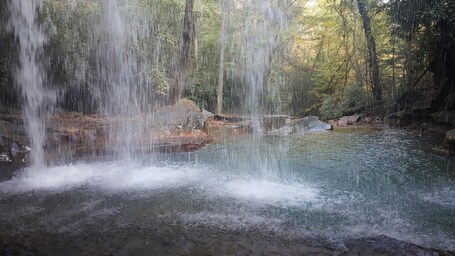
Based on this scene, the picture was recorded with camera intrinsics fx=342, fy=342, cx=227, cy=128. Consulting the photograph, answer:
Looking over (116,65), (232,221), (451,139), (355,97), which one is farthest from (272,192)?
(355,97)

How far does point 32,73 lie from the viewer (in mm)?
12734

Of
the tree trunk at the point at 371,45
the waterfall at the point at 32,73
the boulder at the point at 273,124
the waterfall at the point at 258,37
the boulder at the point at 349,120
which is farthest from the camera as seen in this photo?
the waterfall at the point at 258,37

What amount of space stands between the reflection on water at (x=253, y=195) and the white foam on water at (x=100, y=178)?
0.07 feet

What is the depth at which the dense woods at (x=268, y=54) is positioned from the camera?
42.9 feet

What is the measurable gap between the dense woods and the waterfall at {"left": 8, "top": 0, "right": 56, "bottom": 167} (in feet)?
1.05

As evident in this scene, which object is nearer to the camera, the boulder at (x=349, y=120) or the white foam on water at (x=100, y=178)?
the white foam on water at (x=100, y=178)

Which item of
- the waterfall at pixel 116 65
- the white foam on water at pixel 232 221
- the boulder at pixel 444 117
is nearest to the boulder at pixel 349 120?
the boulder at pixel 444 117

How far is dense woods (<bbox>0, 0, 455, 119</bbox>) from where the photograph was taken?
42.9 ft

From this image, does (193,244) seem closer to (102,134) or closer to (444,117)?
(102,134)

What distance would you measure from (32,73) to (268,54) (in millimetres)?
17247

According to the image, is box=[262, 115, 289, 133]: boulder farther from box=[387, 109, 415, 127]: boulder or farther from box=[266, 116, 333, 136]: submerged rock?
box=[387, 109, 415, 127]: boulder

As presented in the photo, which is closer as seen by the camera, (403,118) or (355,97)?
(403,118)

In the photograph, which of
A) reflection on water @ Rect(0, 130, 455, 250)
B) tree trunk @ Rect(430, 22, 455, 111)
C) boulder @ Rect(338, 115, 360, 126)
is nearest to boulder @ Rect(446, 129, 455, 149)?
reflection on water @ Rect(0, 130, 455, 250)

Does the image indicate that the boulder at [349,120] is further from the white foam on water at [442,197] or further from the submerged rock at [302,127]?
the white foam on water at [442,197]
